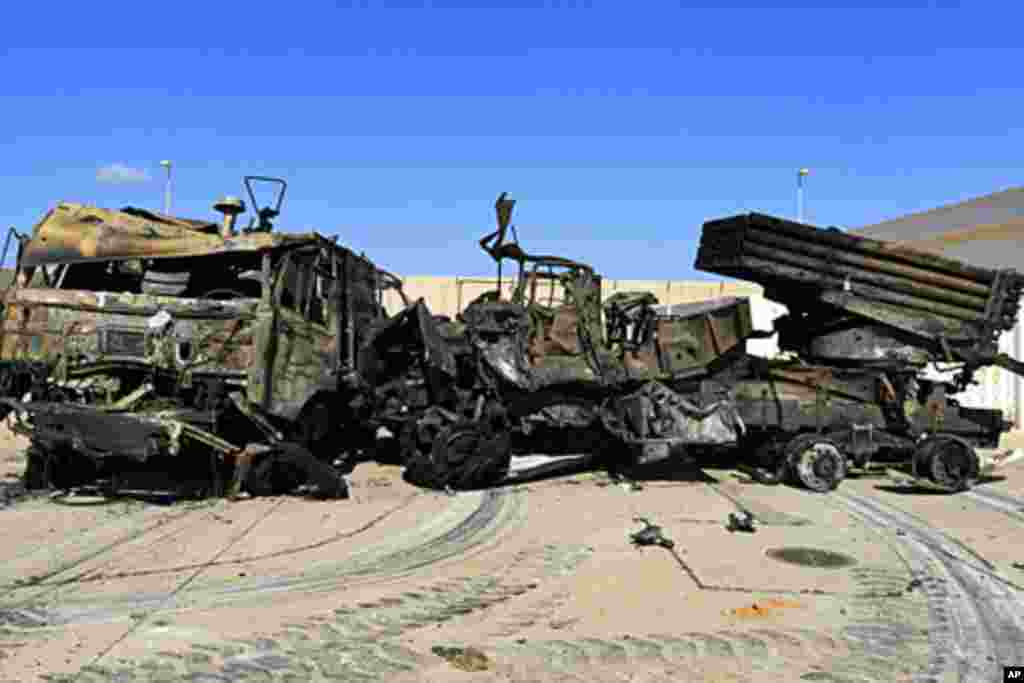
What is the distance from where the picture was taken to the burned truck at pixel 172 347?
25.1 ft

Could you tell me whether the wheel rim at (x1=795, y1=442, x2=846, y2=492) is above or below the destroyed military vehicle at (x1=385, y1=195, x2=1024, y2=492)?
below

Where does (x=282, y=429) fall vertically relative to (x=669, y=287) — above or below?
below

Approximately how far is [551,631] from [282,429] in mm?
4700

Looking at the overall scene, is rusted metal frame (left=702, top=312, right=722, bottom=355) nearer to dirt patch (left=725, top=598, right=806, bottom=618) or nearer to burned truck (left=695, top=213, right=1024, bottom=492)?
burned truck (left=695, top=213, right=1024, bottom=492)

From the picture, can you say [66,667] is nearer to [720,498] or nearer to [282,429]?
[282,429]

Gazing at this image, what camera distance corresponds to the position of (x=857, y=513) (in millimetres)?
8445

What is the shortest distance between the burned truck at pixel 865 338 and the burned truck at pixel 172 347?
447 centimetres

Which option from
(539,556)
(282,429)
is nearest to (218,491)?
(282,429)

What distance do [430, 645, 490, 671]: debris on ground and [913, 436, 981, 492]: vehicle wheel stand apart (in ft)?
23.8

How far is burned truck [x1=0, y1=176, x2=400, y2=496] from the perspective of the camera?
301 inches

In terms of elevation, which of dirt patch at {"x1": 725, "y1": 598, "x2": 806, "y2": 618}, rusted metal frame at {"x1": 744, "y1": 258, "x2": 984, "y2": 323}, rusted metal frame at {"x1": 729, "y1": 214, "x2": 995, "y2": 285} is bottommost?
dirt patch at {"x1": 725, "y1": 598, "x2": 806, "y2": 618}

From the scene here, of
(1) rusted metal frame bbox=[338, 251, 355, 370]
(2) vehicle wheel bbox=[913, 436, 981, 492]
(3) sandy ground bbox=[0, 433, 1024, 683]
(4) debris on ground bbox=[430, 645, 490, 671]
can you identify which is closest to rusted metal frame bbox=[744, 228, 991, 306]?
(2) vehicle wheel bbox=[913, 436, 981, 492]

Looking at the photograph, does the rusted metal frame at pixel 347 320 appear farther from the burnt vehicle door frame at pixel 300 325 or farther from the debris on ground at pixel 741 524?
the debris on ground at pixel 741 524

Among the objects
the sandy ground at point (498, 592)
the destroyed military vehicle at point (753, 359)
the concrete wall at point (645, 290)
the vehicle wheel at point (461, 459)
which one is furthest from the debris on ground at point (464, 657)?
the concrete wall at point (645, 290)
